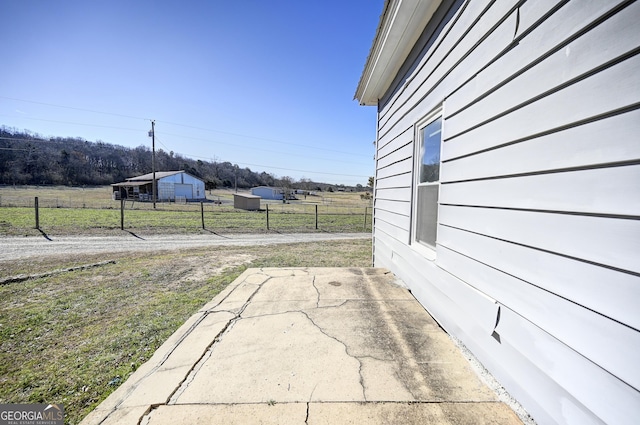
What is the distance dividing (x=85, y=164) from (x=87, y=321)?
3176 inches

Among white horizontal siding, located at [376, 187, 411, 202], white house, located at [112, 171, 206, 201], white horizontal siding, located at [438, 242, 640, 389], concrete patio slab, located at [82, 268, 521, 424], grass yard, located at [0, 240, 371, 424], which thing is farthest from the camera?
white house, located at [112, 171, 206, 201]

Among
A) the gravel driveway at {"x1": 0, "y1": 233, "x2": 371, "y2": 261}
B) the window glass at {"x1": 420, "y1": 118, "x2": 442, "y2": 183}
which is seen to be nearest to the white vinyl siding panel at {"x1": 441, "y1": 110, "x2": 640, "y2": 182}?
the window glass at {"x1": 420, "y1": 118, "x2": 442, "y2": 183}

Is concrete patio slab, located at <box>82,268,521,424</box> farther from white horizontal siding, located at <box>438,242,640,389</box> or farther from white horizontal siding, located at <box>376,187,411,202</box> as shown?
white horizontal siding, located at <box>376,187,411,202</box>

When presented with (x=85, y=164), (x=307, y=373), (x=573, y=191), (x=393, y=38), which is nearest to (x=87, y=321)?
(x=307, y=373)

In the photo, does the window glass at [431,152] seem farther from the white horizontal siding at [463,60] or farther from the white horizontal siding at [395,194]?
the white horizontal siding at [395,194]

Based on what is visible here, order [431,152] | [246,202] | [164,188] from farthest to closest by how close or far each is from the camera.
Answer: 1. [164,188]
2. [246,202]
3. [431,152]

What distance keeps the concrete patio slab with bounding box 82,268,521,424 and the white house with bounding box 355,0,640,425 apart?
0.89ft

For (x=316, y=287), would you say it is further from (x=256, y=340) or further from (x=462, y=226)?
(x=462, y=226)

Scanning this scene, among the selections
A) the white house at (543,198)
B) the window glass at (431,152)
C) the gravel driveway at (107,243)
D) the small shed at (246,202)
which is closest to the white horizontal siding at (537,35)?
the white house at (543,198)

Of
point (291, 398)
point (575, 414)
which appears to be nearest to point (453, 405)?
point (575, 414)

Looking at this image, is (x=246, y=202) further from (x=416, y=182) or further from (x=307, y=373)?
(x=307, y=373)

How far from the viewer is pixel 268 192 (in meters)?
54.8

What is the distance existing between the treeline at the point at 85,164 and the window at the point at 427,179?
2203 inches

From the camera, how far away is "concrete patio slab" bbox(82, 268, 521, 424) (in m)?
1.29
